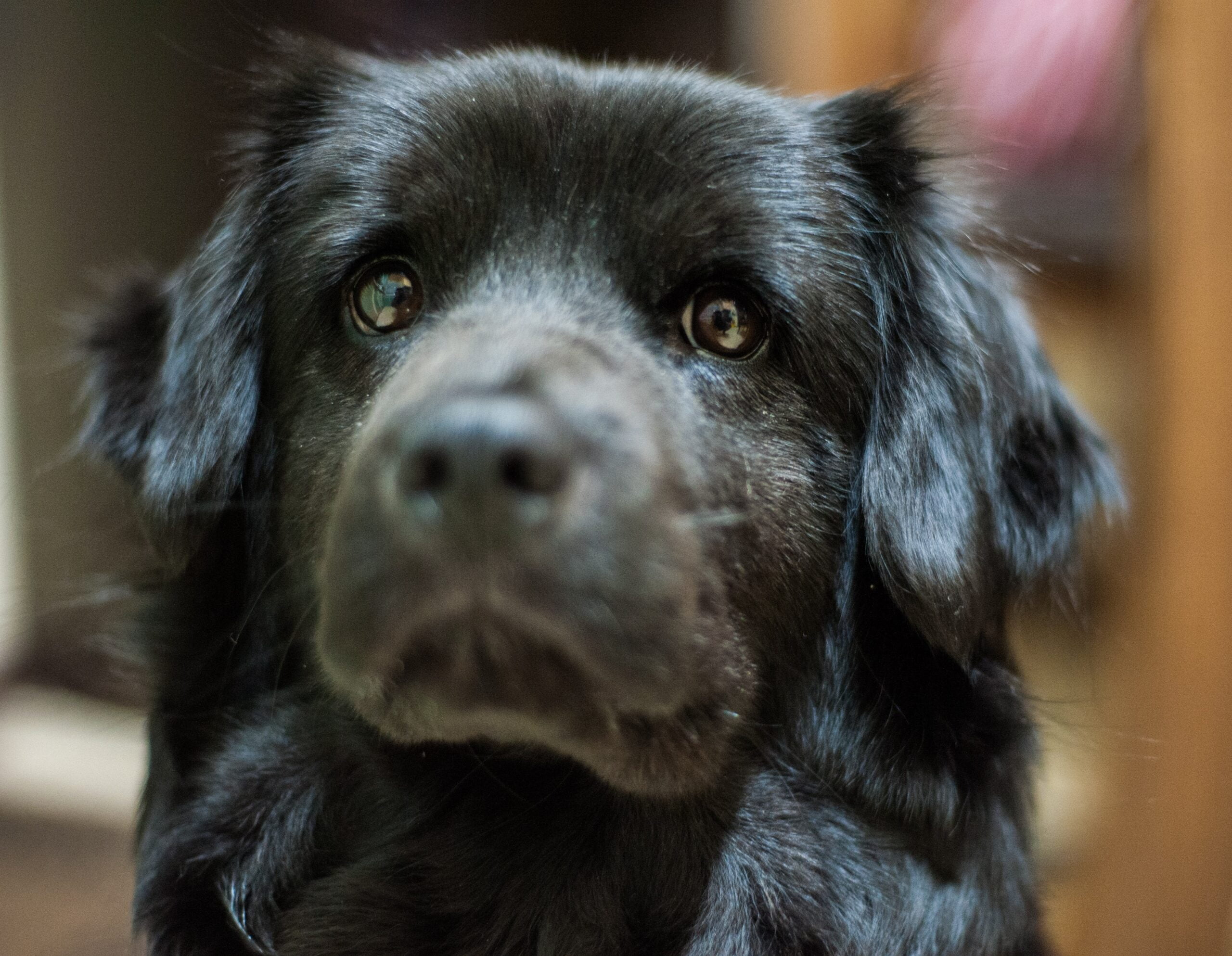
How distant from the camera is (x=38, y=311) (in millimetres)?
2875

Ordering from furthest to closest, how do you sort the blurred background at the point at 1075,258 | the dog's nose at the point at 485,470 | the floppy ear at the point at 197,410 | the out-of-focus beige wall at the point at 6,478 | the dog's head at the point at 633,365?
the out-of-focus beige wall at the point at 6,478 → the blurred background at the point at 1075,258 → the floppy ear at the point at 197,410 → the dog's head at the point at 633,365 → the dog's nose at the point at 485,470

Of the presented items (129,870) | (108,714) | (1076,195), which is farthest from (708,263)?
(129,870)

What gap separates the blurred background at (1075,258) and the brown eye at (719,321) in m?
0.90

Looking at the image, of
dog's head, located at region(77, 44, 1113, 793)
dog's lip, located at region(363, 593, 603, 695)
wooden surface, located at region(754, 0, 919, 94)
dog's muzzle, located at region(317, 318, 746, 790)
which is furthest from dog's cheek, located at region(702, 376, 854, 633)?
wooden surface, located at region(754, 0, 919, 94)

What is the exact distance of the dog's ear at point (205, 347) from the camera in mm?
1364

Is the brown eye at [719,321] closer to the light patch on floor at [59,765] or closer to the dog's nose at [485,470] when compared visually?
the dog's nose at [485,470]

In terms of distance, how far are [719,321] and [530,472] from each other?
0.45 metres

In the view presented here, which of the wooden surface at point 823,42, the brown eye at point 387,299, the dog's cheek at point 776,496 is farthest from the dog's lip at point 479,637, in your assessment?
the wooden surface at point 823,42

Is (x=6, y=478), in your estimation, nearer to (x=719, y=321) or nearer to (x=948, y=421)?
Result: (x=719, y=321)

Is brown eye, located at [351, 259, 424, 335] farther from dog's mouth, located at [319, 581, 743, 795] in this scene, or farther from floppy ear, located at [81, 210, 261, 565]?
dog's mouth, located at [319, 581, 743, 795]

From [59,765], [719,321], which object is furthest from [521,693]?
[59,765]

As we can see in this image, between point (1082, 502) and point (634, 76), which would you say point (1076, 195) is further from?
point (634, 76)

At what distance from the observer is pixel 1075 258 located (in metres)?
2.31

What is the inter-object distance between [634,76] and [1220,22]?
5.05 ft
